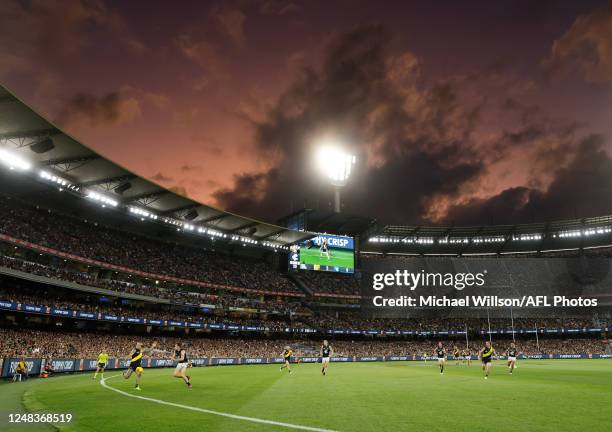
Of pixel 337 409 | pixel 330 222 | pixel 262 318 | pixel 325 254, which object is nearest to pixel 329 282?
pixel 325 254

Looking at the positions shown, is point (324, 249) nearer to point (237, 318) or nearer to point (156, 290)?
point (237, 318)

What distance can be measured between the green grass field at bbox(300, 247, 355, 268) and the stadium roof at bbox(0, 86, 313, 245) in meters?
14.1

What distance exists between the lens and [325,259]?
293 ft

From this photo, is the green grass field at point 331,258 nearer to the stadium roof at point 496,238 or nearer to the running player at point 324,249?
the running player at point 324,249

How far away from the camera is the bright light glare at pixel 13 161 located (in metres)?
40.2

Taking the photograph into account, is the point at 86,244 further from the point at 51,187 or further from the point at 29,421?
the point at 29,421

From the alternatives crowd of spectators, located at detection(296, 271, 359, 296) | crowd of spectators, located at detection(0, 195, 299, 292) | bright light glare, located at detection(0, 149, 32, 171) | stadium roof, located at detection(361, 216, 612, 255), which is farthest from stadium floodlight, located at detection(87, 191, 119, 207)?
stadium roof, located at detection(361, 216, 612, 255)

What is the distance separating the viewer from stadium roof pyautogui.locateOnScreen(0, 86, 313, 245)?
132 feet

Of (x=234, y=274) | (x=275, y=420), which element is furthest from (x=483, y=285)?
(x=275, y=420)

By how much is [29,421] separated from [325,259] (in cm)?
7841

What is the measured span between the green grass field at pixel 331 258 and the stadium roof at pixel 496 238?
965 centimetres

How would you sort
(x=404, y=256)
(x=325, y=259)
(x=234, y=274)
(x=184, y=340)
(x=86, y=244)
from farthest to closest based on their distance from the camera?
(x=404, y=256) → (x=325, y=259) → (x=234, y=274) → (x=184, y=340) → (x=86, y=244)

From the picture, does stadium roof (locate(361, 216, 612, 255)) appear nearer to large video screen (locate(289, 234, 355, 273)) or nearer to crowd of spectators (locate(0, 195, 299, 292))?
large video screen (locate(289, 234, 355, 273))

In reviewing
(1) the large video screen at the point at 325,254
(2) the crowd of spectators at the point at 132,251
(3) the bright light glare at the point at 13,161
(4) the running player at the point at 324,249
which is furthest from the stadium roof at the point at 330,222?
(3) the bright light glare at the point at 13,161
